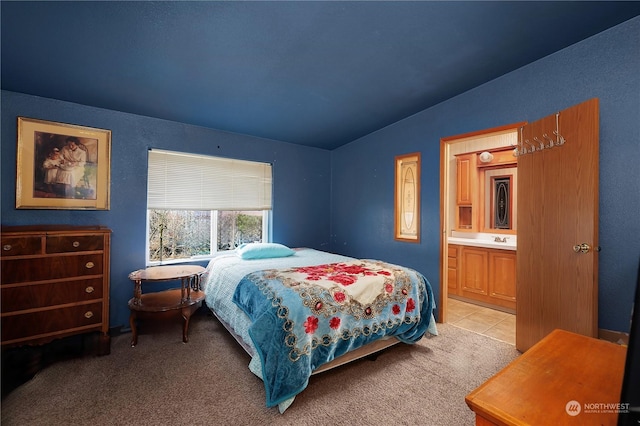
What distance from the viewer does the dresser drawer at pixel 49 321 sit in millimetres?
2061

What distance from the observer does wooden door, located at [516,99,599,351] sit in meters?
1.94

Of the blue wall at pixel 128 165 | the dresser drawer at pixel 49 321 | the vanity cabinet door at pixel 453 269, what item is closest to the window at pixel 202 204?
the blue wall at pixel 128 165

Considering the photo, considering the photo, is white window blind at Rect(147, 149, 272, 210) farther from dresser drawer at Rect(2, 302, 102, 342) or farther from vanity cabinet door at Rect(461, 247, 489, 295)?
vanity cabinet door at Rect(461, 247, 489, 295)

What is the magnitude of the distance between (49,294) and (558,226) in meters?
4.12

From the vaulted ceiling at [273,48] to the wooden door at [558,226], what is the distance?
712 millimetres

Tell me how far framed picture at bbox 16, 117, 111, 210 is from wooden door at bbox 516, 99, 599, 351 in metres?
4.17

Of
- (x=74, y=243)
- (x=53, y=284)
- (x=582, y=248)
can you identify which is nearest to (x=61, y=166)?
(x=74, y=243)

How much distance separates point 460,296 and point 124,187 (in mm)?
4637

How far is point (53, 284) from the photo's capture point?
2.22 m

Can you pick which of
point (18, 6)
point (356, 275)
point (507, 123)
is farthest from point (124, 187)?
point (507, 123)

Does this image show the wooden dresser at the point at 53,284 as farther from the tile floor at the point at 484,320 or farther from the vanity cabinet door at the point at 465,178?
the vanity cabinet door at the point at 465,178

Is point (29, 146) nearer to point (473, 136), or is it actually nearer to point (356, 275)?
point (356, 275)

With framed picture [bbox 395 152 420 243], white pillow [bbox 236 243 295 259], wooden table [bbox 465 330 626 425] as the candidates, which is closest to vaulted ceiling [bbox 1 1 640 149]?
framed picture [bbox 395 152 420 243]

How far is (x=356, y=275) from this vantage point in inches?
93.7
